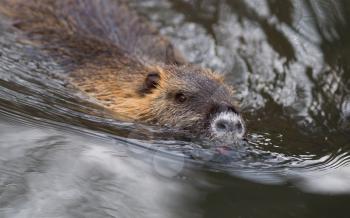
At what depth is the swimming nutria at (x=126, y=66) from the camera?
14.3 ft

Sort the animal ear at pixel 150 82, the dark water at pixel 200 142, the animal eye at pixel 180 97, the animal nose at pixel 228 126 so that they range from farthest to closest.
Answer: the animal ear at pixel 150 82 → the animal eye at pixel 180 97 → the animal nose at pixel 228 126 → the dark water at pixel 200 142

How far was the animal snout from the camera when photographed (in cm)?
409

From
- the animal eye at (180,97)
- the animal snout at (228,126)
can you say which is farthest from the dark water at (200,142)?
the animal eye at (180,97)

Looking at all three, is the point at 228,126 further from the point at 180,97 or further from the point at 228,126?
the point at 180,97

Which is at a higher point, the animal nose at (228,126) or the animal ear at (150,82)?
the animal ear at (150,82)

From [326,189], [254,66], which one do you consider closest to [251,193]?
[326,189]

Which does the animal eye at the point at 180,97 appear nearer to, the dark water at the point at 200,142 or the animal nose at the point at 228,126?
the dark water at the point at 200,142

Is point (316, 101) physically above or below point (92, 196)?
above

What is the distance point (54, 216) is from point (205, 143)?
1.23 metres

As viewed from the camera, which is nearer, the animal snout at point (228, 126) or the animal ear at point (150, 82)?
the animal snout at point (228, 126)

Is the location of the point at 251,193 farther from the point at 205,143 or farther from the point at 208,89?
the point at 208,89

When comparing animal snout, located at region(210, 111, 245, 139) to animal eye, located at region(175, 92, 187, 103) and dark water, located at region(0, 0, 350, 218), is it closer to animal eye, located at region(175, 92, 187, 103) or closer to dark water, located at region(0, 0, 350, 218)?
dark water, located at region(0, 0, 350, 218)

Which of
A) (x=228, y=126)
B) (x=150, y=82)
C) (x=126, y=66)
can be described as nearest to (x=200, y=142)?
(x=228, y=126)

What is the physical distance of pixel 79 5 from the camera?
563 centimetres
